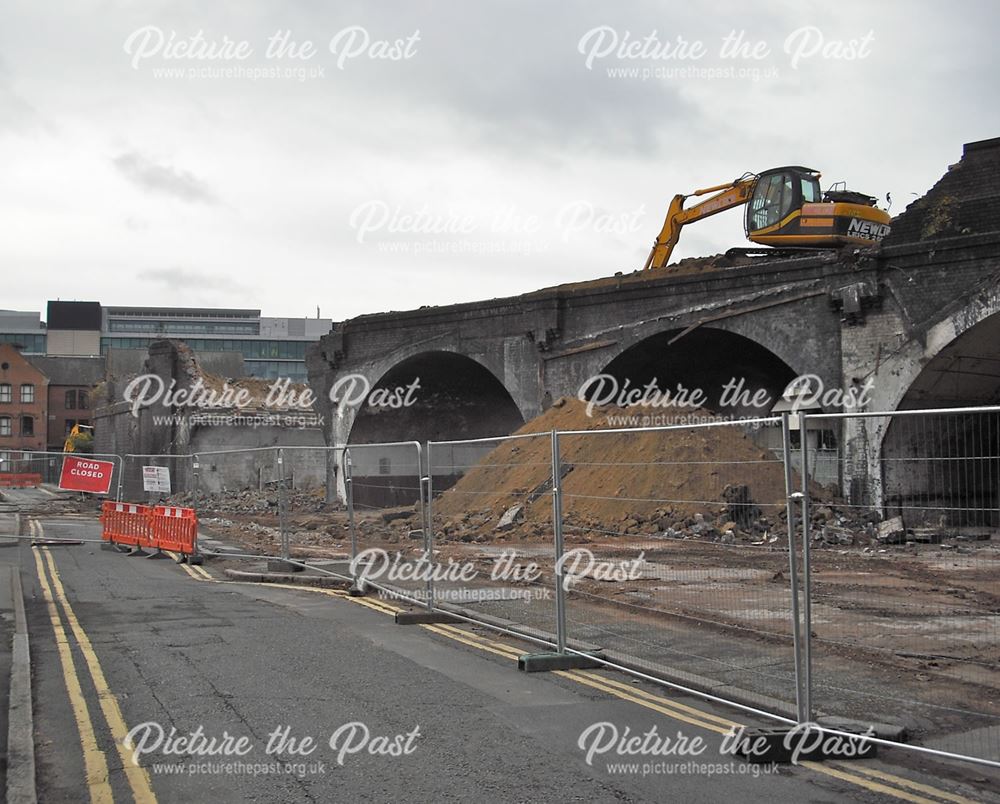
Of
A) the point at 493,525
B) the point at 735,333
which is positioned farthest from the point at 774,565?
the point at 735,333

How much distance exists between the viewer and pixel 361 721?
21.2 feet

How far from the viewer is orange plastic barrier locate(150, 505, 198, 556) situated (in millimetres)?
17406

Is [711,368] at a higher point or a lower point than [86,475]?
higher

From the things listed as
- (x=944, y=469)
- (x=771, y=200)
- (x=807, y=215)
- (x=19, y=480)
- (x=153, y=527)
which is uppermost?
(x=771, y=200)

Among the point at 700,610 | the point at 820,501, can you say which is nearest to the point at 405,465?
the point at 700,610

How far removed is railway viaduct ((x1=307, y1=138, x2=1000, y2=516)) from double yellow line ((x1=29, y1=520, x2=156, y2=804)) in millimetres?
18121

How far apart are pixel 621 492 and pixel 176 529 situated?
36.3ft

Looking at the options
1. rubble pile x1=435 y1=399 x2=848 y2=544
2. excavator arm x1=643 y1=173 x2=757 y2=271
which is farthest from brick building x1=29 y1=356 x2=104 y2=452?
rubble pile x1=435 y1=399 x2=848 y2=544

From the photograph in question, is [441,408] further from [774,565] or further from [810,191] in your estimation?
[774,565]

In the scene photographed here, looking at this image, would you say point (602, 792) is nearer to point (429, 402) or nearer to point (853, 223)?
point (853, 223)

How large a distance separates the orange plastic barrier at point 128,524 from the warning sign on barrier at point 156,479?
365 centimetres

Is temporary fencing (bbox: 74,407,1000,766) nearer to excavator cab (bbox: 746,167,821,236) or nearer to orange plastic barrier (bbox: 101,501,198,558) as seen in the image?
orange plastic barrier (bbox: 101,501,198,558)

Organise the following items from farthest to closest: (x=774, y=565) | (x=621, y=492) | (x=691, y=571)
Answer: (x=621, y=492) → (x=691, y=571) → (x=774, y=565)

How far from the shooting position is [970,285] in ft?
69.6
